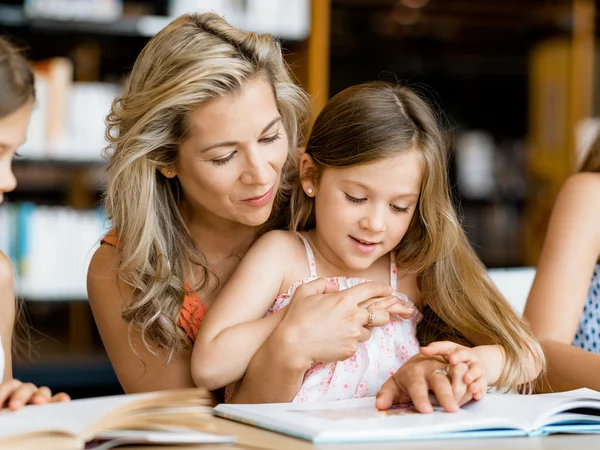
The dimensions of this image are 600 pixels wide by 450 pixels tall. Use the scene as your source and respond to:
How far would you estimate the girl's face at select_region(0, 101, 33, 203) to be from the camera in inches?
47.2

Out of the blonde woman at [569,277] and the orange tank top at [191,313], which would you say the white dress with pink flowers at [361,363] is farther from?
the blonde woman at [569,277]

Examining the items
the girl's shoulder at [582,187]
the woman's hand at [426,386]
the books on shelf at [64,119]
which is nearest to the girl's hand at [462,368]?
the woman's hand at [426,386]

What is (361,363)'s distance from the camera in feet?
4.97

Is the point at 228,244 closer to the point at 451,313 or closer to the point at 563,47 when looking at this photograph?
the point at 451,313

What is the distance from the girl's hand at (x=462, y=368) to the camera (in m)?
1.21

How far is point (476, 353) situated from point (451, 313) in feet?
0.50

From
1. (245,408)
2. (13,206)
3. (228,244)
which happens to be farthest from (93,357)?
(245,408)

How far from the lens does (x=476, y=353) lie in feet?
4.54

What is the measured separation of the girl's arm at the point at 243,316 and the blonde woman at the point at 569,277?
19.6 inches

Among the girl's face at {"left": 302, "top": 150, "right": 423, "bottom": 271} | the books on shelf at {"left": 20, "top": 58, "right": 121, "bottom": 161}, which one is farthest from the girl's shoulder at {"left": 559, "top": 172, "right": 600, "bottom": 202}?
the books on shelf at {"left": 20, "top": 58, "right": 121, "bottom": 161}

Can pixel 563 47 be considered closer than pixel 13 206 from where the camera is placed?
No

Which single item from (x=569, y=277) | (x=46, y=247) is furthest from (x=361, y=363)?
(x=46, y=247)

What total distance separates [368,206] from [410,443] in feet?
1.78

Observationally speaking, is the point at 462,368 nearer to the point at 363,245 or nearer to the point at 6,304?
the point at 363,245
